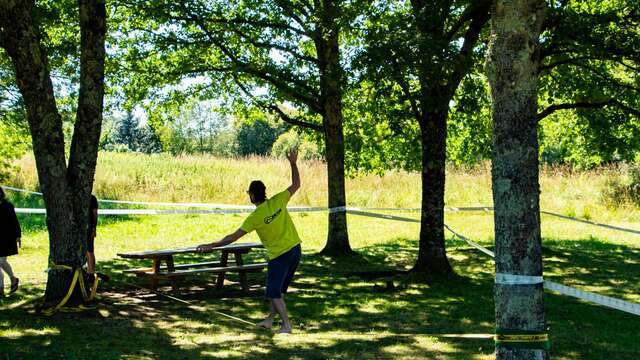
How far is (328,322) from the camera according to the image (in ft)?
29.7

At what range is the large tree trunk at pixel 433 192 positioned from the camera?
39.5ft

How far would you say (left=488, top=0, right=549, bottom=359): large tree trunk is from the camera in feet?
15.6

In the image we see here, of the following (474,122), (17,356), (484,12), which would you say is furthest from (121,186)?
(17,356)

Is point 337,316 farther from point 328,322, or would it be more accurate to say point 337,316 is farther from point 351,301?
point 351,301

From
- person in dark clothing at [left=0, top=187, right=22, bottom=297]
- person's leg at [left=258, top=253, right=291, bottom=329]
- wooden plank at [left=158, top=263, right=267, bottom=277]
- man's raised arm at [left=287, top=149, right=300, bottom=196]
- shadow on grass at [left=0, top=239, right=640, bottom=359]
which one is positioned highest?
man's raised arm at [left=287, top=149, right=300, bottom=196]

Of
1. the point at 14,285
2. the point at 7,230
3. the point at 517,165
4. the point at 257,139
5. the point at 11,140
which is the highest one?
the point at 257,139

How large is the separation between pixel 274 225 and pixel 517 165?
147 inches

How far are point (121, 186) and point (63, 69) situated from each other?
1333cm

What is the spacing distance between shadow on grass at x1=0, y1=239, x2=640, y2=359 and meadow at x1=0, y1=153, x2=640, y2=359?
2 centimetres

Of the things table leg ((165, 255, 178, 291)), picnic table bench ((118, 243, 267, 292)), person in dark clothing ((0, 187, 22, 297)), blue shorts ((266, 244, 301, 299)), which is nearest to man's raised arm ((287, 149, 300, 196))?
blue shorts ((266, 244, 301, 299))

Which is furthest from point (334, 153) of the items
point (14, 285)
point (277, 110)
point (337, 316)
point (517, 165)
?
point (517, 165)

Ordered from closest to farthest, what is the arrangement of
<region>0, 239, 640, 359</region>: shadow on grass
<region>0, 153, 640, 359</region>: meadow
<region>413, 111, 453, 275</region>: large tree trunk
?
<region>0, 239, 640, 359</region>: shadow on grass
<region>0, 153, 640, 359</region>: meadow
<region>413, 111, 453, 275</region>: large tree trunk

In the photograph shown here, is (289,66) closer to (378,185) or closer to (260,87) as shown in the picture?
(260,87)

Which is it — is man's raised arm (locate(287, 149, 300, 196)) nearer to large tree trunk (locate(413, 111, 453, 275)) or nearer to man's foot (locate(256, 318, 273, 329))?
man's foot (locate(256, 318, 273, 329))
